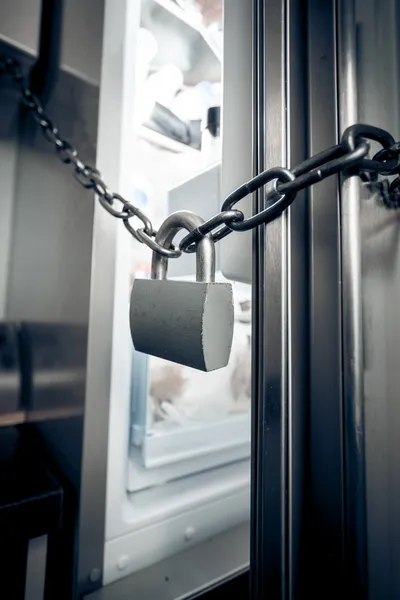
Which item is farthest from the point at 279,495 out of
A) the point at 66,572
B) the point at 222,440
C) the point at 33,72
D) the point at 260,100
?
the point at 33,72

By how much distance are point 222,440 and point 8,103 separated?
42.2 inches

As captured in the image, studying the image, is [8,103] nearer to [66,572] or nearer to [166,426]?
[166,426]

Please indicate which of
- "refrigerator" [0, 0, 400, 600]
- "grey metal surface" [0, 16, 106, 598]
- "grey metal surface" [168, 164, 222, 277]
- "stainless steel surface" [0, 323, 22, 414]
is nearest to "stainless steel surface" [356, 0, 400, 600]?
"refrigerator" [0, 0, 400, 600]

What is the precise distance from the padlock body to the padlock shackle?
20 millimetres

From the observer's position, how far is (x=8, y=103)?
2.88 ft

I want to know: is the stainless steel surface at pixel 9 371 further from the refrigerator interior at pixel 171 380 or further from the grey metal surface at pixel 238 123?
the grey metal surface at pixel 238 123

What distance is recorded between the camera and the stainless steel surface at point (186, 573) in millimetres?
608

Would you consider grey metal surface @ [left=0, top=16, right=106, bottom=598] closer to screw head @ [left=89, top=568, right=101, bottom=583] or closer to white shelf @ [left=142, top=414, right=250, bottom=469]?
screw head @ [left=89, top=568, right=101, bottom=583]

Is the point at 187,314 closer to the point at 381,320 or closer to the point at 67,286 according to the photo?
the point at 381,320

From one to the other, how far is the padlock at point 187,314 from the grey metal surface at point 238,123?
7 cm

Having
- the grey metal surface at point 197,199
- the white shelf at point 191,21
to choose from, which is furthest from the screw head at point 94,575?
the white shelf at point 191,21

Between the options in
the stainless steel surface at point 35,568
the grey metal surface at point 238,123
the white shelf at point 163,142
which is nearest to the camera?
the grey metal surface at point 238,123

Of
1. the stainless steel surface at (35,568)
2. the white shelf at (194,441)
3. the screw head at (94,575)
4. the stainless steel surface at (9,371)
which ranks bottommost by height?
the screw head at (94,575)

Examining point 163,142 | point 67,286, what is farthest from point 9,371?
point 163,142
